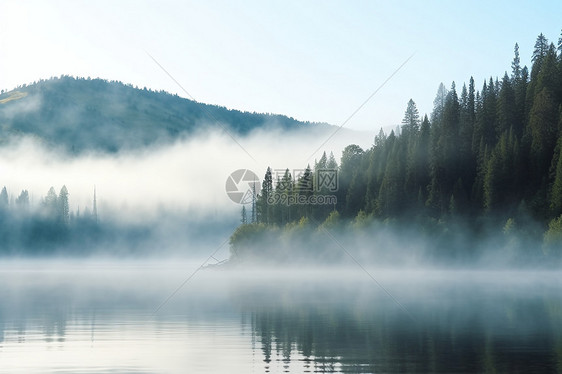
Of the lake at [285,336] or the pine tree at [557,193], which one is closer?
the lake at [285,336]

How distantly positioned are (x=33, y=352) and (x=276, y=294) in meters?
49.6

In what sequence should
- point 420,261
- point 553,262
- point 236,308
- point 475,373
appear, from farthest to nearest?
point 420,261
point 553,262
point 236,308
point 475,373

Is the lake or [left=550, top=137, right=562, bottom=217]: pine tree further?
[left=550, top=137, right=562, bottom=217]: pine tree

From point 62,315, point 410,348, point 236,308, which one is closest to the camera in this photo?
point 410,348

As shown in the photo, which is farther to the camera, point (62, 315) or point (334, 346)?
point (62, 315)

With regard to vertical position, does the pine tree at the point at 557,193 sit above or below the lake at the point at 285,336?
above

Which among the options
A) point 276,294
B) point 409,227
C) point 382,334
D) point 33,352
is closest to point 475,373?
point 382,334

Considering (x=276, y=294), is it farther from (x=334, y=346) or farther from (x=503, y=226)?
(x=503, y=226)

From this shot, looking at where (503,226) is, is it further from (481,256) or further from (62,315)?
(62,315)

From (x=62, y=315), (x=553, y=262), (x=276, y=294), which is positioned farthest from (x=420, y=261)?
(x=62, y=315)

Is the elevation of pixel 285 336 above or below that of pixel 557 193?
below

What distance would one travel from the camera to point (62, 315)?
6216 cm

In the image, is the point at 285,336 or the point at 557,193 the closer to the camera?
the point at 285,336

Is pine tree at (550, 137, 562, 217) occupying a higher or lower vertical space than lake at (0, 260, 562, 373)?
higher
